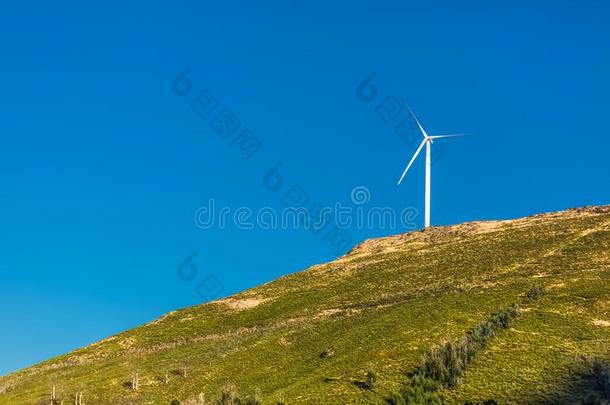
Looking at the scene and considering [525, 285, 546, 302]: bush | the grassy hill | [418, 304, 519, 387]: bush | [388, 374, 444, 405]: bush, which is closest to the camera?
[388, 374, 444, 405]: bush

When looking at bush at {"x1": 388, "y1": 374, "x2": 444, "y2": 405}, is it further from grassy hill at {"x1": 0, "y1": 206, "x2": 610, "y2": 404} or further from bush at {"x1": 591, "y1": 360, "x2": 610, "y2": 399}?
bush at {"x1": 591, "y1": 360, "x2": 610, "y2": 399}

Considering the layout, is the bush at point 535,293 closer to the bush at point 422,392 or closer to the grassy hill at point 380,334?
the grassy hill at point 380,334

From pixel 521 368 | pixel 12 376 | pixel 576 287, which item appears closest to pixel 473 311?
pixel 576 287

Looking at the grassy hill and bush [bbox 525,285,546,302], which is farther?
bush [bbox 525,285,546,302]

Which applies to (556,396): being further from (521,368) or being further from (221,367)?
(221,367)

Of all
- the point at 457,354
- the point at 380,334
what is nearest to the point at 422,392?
the point at 457,354

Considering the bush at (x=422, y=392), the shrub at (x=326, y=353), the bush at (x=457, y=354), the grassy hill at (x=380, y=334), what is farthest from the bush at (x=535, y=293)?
the bush at (x=422, y=392)

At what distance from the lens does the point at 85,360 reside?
80312 mm

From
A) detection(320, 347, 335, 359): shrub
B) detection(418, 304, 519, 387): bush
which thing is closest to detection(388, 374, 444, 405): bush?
detection(418, 304, 519, 387): bush

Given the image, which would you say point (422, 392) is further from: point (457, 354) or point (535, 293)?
point (535, 293)

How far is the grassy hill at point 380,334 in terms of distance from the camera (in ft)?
150

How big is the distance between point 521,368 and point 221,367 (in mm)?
29229

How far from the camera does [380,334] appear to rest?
6038cm

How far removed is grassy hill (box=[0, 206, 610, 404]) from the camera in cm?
4562
